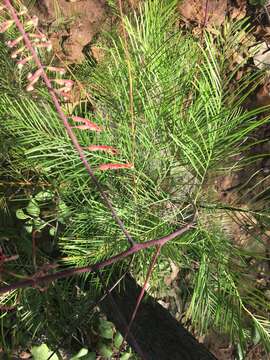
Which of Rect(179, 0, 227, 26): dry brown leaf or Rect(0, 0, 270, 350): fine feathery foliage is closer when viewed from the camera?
Rect(0, 0, 270, 350): fine feathery foliage

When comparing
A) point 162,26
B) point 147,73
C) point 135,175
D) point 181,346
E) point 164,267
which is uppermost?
point 162,26

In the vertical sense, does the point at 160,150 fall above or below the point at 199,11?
below

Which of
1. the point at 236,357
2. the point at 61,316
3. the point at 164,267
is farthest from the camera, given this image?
the point at 236,357

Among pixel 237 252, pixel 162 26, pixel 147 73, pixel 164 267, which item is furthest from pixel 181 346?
pixel 162 26

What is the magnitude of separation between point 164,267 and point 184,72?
25.1 inches

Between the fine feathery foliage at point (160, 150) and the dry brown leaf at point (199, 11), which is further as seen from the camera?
the dry brown leaf at point (199, 11)

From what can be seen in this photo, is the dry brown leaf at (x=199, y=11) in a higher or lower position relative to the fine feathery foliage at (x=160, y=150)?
higher

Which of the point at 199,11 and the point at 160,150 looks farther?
the point at 199,11

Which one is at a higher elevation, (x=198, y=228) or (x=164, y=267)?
(x=198, y=228)

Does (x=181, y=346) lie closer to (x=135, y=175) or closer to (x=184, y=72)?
(x=135, y=175)

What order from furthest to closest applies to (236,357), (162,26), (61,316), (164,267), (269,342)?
(236,357) → (164,267) → (61,316) → (162,26) → (269,342)

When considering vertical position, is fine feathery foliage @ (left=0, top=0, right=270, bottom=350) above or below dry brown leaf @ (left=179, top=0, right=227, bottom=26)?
below

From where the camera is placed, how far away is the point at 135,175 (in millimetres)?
1012

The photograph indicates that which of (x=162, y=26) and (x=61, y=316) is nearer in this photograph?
(x=162, y=26)
